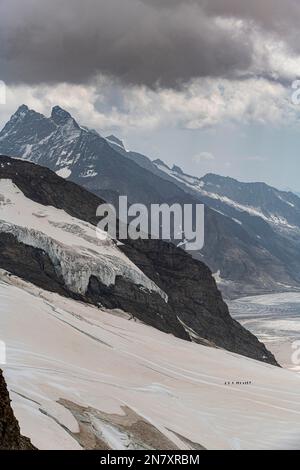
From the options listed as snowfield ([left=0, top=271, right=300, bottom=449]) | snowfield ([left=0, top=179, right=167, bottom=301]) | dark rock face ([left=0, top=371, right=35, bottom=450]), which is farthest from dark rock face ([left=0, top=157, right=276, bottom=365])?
dark rock face ([left=0, top=371, right=35, bottom=450])

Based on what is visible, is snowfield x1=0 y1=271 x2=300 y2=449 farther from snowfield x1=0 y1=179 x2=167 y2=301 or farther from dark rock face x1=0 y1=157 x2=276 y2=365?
snowfield x1=0 y1=179 x2=167 y2=301

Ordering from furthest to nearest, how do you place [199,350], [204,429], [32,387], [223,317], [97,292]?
[223,317], [97,292], [199,350], [204,429], [32,387]

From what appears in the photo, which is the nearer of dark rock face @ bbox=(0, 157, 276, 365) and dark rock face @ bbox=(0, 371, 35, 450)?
dark rock face @ bbox=(0, 371, 35, 450)

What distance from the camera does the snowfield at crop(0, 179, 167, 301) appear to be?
441ft

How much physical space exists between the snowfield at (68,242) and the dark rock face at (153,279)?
77.3 inches

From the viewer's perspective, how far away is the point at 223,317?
164875 millimetres

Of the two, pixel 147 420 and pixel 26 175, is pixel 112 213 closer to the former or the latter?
pixel 26 175

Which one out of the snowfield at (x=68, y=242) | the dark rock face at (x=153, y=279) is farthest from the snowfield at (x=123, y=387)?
the snowfield at (x=68, y=242)

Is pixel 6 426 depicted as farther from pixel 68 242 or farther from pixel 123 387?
pixel 68 242

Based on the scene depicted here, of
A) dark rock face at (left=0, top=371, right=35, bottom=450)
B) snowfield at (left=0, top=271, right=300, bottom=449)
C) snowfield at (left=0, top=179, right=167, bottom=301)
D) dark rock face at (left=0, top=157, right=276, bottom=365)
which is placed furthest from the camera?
snowfield at (left=0, top=179, right=167, bottom=301)

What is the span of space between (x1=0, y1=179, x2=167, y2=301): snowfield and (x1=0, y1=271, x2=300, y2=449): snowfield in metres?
22.7

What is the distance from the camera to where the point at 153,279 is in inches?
6176
